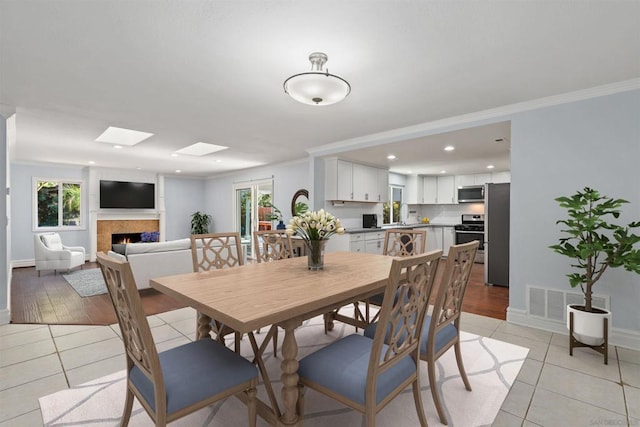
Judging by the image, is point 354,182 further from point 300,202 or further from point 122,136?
point 122,136

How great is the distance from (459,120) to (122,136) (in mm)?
4780

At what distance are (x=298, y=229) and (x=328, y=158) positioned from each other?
11.2ft

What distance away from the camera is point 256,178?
25.7 ft

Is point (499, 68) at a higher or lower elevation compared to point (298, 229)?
higher

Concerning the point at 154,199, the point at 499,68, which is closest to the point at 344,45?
the point at 499,68

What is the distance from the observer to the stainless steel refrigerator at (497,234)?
4.82 meters

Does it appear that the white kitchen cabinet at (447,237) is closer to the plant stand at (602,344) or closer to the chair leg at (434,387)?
the plant stand at (602,344)

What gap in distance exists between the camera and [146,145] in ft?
17.2

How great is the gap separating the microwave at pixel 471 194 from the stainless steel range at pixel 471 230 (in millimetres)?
434

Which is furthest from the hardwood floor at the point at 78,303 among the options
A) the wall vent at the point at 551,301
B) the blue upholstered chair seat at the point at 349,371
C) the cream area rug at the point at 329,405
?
the blue upholstered chair seat at the point at 349,371

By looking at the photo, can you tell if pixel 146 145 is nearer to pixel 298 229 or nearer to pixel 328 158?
pixel 328 158

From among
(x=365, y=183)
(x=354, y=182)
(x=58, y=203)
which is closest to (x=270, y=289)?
(x=354, y=182)

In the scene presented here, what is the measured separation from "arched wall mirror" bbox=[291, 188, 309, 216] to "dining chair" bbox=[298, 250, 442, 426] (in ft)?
16.1

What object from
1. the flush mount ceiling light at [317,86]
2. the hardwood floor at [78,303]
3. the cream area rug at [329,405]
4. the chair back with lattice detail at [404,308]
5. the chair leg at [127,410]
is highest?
the flush mount ceiling light at [317,86]
